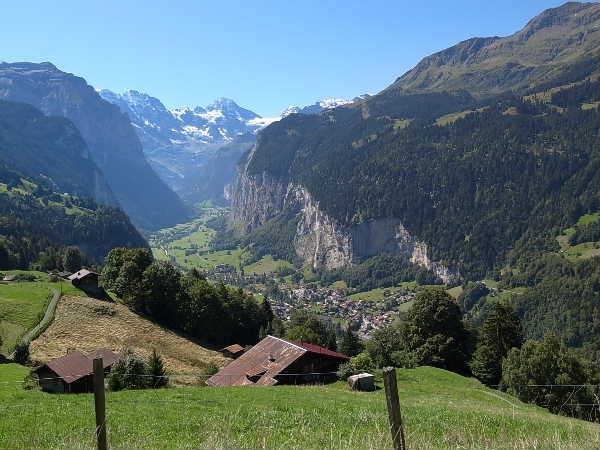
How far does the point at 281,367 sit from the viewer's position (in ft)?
153

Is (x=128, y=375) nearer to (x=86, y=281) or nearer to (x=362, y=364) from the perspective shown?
(x=362, y=364)

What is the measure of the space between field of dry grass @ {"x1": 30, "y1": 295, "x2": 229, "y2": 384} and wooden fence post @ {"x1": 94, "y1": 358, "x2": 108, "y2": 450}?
4341 cm

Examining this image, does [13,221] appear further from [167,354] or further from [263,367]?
[263,367]

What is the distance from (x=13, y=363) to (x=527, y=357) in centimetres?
5189

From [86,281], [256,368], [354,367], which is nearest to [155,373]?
[256,368]

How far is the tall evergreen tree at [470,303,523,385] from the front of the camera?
205 ft

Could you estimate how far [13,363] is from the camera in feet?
167

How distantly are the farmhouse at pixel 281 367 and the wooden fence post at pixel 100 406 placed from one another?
34.2 m

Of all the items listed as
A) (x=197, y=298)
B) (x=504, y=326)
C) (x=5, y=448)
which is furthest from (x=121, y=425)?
(x=197, y=298)

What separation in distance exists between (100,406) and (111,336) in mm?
61820

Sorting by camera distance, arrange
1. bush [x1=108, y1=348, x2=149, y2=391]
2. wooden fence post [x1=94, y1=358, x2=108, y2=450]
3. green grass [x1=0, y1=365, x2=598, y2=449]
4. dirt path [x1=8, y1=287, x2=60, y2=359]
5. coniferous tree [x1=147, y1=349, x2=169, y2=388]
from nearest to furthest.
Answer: wooden fence post [x1=94, y1=358, x2=108, y2=450]
green grass [x1=0, y1=365, x2=598, y2=449]
bush [x1=108, y1=348, x2=149, y2=391]
coniferous tree [x1=147, y1=349, x2=169, y2=388]
dirt path [x1=8, y1=287, x2=60, y2=359]

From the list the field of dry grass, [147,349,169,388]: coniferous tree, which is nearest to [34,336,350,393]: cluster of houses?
[147,349,169,388]: coniferous tree

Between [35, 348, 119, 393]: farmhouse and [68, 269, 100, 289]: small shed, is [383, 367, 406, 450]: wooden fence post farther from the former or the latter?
[68, 269, 100, 289]: small shed

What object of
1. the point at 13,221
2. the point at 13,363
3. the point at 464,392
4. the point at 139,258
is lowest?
the point at 464,392
